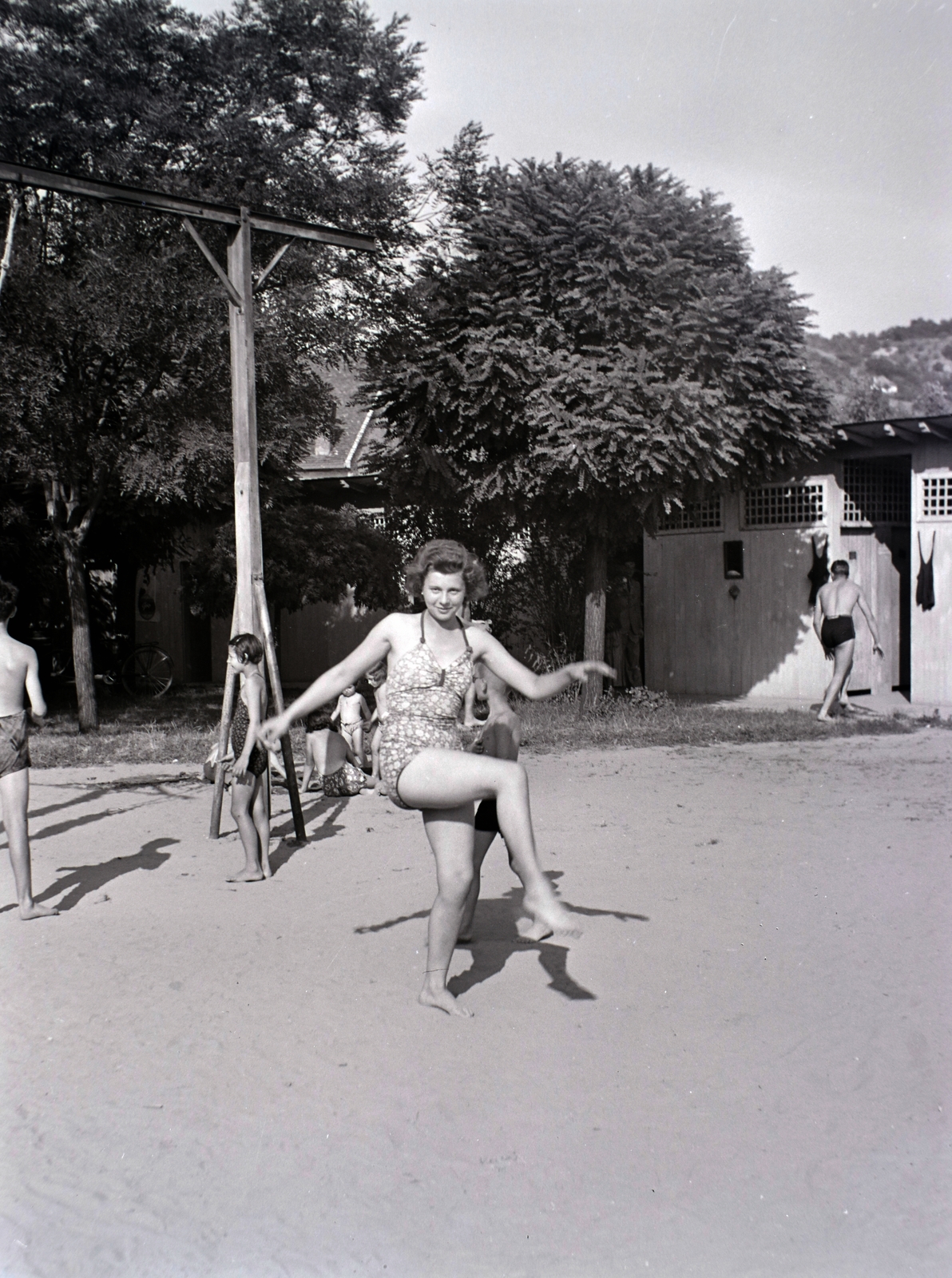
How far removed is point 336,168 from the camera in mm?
13836

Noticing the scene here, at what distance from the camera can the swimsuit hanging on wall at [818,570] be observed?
50.4 ft

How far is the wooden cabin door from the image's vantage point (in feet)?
51.6

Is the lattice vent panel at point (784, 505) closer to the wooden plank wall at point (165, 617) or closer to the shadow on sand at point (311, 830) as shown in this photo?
the shadow on sand at point (311, 830)

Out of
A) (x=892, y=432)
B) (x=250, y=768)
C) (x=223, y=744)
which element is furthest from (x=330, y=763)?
(x=892, y=432)

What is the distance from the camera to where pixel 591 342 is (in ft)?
41.0

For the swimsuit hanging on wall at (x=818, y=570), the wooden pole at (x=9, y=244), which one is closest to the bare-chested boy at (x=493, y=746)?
the wooden pole at (x=9, y=244)

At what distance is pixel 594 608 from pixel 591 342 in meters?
3.17

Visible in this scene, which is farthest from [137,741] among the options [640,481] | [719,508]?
[719,508]

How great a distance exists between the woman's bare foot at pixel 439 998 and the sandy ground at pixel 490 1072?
0.05 meters

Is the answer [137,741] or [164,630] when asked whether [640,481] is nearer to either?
[137,741]

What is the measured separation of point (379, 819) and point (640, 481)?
528 cm

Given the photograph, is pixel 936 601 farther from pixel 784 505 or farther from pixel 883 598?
pixel 784 505

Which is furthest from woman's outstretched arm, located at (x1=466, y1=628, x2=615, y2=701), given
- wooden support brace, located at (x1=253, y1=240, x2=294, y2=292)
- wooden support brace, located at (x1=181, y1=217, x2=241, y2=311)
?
wooden support brace, located at (x1=253, y1=240, x2=294, y2=292)

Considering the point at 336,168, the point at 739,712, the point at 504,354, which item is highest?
the point at 336,168
